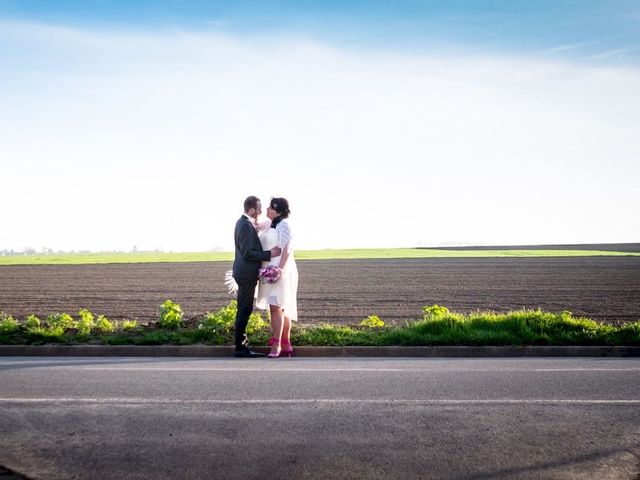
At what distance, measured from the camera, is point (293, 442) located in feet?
17.5

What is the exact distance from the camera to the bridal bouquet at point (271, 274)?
9.94 m

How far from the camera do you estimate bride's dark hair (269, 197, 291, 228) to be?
9.96 m

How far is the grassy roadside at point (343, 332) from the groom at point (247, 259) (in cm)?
90

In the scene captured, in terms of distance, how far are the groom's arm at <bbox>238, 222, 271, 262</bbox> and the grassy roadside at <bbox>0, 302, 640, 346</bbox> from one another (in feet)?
5.47

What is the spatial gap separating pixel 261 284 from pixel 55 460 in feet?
17.6

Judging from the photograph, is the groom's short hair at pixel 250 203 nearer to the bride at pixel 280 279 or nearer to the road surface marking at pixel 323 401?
the bride at pixel 280 279

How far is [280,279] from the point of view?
10047 millimetres

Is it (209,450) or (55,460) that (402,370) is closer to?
(209,450)

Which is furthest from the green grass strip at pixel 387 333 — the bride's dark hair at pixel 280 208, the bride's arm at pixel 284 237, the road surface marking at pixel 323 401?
the road surface marking at pixel 323 401

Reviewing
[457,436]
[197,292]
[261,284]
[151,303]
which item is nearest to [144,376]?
[261,284]

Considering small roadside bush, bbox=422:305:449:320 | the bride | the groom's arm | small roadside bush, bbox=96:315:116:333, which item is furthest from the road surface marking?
small roadside bush, bbox=422:305:449:320

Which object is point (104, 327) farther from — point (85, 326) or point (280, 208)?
point (280, 208)

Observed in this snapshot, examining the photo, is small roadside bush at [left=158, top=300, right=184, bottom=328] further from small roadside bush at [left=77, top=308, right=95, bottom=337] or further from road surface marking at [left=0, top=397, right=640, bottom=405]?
road surface marking at [left=0, top=397, right=640, bottom=405]

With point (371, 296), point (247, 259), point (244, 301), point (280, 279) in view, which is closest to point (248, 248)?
point (247, 259)
